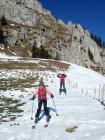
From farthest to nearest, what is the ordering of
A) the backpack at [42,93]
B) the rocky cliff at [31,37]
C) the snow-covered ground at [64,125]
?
the rocky cliff at [31,37]
the backpack at [42,93]
the snow-covered ground at [64,125]

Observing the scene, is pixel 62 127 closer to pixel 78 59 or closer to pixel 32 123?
pixel 32 123

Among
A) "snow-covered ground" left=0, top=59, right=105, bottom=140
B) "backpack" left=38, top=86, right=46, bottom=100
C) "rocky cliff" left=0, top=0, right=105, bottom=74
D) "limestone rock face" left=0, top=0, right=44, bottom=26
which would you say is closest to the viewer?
"snow-covered ground" left=0, top=59, right=105, bottom=140

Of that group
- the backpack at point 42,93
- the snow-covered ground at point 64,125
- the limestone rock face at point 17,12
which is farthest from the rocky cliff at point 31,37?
the backpack at point 42,93

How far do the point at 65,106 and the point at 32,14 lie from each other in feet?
570

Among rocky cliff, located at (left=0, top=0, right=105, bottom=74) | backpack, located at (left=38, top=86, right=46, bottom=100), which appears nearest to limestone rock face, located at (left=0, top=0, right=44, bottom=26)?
rocky cliff, located at (left=0, top=0, right=105, bottom=74)

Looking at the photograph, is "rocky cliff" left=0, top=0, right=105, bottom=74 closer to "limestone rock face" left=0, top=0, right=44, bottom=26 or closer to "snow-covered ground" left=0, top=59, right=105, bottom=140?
"limestone rock face" left=0, top=0, right=44, bottom=26

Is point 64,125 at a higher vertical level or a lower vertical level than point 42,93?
lower

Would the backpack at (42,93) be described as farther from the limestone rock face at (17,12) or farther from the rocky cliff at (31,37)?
the limestone rock face at (17,12)

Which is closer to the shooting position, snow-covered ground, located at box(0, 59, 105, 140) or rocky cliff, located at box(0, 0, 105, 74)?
snow-covered ground, located at box(0, 59, 105, 140)

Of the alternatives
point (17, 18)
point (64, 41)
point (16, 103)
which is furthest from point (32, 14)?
point (16, 103)

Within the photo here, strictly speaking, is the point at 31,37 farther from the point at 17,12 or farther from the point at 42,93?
the point at 42,93

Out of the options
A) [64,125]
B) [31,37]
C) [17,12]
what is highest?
[17,12]

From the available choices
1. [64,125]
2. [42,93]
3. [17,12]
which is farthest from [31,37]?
[64,125]

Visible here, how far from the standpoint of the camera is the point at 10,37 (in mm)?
148125
